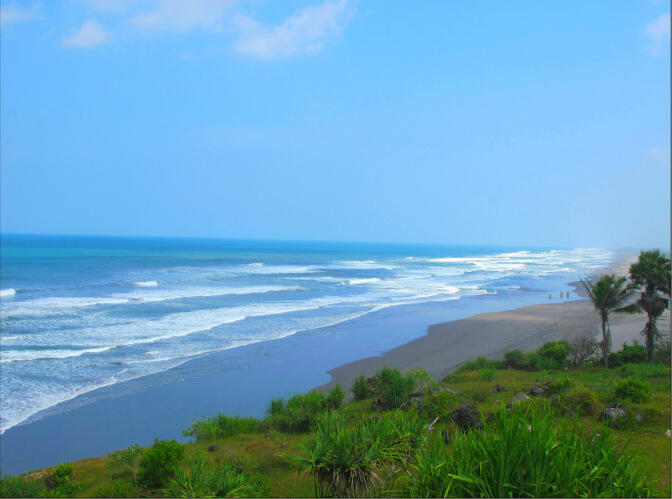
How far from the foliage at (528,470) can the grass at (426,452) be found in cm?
1

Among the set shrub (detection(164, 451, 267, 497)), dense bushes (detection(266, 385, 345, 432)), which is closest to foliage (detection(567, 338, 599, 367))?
dense bushes (detection(266, 385, 345, 432))

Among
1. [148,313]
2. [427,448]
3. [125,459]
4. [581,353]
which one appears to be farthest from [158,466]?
[148,313]

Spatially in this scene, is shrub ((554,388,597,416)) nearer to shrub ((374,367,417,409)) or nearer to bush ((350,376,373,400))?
shrub ((374,367,417,409))

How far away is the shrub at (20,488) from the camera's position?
7.74 meters

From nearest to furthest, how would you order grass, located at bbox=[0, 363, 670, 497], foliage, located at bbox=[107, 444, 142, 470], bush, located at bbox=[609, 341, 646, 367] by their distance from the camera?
1. grass, located at bbox=[0, 363, 670, 497]
2. foliage, located at bbox=[107, 444, 142, 470]
3. bush, located at bbox=[609, 341, 646, 367]

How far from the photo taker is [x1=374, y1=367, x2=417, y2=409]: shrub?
13047 mm

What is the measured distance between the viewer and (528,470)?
3838 mm

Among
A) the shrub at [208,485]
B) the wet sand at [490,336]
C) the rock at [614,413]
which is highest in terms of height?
the shrub at [208,485]

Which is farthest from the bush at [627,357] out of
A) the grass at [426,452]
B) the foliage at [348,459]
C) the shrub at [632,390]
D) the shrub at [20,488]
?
the shrub at [20,488]

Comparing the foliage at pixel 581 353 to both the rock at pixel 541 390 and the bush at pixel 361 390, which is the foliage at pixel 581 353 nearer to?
the rock at pixel 541 390

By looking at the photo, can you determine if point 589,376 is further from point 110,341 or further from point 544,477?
point 110,341

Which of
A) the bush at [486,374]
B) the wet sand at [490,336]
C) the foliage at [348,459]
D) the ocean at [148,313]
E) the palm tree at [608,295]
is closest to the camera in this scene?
the foliage at [348,459]

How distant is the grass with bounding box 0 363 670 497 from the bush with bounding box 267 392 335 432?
0.07m

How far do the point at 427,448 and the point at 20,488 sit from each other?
747 centimetres
